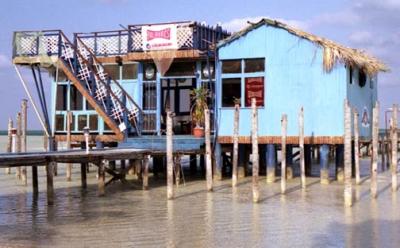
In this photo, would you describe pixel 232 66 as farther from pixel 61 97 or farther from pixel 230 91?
pixel 61 97

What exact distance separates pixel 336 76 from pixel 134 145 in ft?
22.7

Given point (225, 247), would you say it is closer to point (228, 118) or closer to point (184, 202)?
point (184, 202)

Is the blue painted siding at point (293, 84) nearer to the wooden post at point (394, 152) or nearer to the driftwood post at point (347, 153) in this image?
the wooden post at point (394, 152)

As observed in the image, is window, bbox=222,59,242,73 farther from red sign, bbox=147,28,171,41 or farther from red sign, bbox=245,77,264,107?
red sign, bbox=147,28,171,41

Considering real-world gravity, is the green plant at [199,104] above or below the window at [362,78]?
below

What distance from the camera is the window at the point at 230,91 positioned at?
2145 centimetres

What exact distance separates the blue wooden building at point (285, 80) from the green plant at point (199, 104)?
0.56m

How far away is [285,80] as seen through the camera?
68.4 ft

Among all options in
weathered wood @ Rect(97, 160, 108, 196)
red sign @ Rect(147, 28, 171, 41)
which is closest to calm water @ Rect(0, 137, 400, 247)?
weathered wood @ Rect(97, 160, 108, 196)

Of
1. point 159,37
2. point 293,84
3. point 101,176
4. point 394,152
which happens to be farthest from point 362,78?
point 101,176

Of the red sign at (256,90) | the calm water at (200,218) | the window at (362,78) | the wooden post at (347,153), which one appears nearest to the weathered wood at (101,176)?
the calm water at (200,218)

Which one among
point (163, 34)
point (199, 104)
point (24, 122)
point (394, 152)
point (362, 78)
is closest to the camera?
point (394, 152)

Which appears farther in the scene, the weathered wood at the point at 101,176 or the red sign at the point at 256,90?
the red sign at the point at 256,90

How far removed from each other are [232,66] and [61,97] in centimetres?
705
